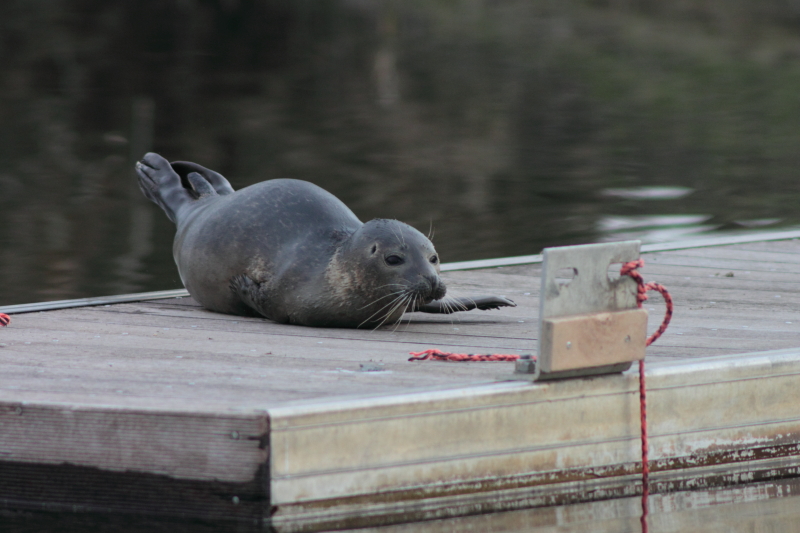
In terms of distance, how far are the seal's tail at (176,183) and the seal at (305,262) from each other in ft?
0.92

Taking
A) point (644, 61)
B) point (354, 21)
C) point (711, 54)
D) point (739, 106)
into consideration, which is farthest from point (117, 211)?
point (354, 21)

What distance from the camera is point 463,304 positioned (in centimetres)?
475

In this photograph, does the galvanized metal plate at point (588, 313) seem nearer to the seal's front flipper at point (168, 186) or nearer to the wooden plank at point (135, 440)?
the wooden plank at point (135, 440)

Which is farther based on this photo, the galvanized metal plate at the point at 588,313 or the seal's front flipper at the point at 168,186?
the seal's front flipper at the point at 168,186

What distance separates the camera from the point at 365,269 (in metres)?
4.42

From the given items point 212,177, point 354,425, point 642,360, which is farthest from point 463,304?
point 354,425

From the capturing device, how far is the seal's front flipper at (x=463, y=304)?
186 inches

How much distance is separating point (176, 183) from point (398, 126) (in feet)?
36.3

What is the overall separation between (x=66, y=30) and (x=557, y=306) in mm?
27513

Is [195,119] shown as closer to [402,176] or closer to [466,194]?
[402,176]

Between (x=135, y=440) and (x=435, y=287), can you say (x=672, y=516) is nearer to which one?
(x=435, y=287)

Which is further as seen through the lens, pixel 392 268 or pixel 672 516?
pixel 392 268

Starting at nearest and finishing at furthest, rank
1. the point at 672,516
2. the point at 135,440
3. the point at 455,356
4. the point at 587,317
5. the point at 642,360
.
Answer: the point at 135,440 → the point at 587,317 → the point at 642,360 → the point at 672,516 → the point at 455,356

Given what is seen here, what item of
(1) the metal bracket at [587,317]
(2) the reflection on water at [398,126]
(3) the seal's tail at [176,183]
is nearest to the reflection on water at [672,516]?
(1) the metal bracket at [587,317]
